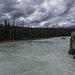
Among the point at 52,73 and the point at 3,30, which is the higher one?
the point at 3,30

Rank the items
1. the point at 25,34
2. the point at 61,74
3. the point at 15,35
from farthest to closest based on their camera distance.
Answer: the point at 25,34 < the point at 15,35 < the point at 61,74

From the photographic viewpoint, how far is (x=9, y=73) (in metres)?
3.25

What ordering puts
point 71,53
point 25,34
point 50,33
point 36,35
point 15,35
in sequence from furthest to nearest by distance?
point 50,33, point 36,35, point 25,34, point 15,35, point 71,53

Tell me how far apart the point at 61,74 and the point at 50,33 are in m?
36.0

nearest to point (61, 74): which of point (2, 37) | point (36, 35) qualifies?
point (2, 37)

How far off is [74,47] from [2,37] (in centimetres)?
1611

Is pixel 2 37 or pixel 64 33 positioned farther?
pixel 64 33

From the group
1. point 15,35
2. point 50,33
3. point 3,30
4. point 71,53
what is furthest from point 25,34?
point 71,53

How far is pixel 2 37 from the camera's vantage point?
60.5 feet

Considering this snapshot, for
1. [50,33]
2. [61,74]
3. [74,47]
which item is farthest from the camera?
[50,33]

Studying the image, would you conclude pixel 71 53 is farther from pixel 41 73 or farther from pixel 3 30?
pixel 3 30

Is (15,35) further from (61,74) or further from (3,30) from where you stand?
(61,74)

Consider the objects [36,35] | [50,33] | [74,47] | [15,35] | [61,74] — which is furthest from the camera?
[50,33]

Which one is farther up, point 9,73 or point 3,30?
point 3,30
